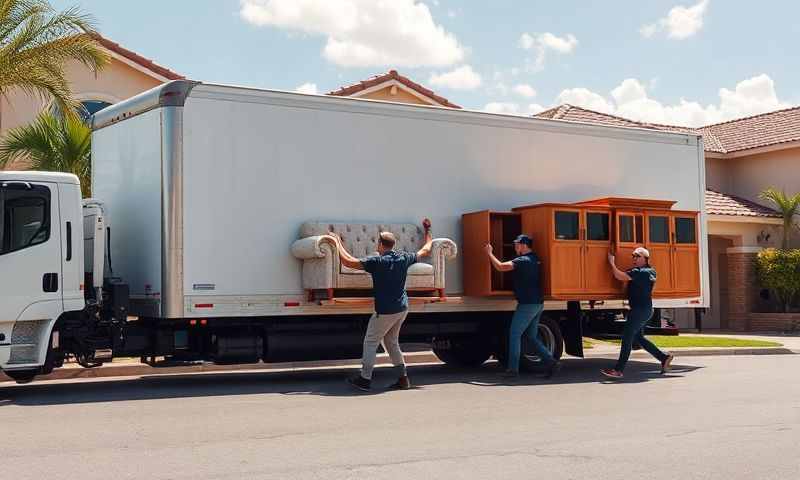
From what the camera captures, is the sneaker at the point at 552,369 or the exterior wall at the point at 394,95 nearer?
the sneaker at the point at 552,369

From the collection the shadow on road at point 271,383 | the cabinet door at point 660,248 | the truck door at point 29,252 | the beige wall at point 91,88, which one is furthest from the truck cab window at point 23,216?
the beige wall at point 91,88

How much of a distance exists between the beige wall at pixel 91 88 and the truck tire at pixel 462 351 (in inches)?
435

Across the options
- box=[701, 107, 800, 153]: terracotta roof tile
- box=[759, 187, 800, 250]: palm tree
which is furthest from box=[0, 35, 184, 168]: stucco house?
box=[701, 107, 800, 153]: terracotta roof tile

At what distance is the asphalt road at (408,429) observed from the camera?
6.96 metres

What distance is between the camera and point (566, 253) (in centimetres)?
1348

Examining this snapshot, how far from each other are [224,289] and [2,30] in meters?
7.02

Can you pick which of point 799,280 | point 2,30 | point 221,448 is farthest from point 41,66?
point 799,280

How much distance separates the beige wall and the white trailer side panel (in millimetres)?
9634

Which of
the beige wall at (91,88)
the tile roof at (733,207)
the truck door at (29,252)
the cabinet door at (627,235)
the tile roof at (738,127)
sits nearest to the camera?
the truck door at (29,252)

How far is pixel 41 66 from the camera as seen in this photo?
52.7 feet

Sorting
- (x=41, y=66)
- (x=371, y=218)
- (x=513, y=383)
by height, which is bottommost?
(x=513, y=383)

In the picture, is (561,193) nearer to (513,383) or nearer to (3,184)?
(513,383)

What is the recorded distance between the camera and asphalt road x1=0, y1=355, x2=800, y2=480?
274 inches

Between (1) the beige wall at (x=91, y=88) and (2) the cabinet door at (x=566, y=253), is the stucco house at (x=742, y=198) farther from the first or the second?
(2) the cabinet door at (x=566, y=253)
